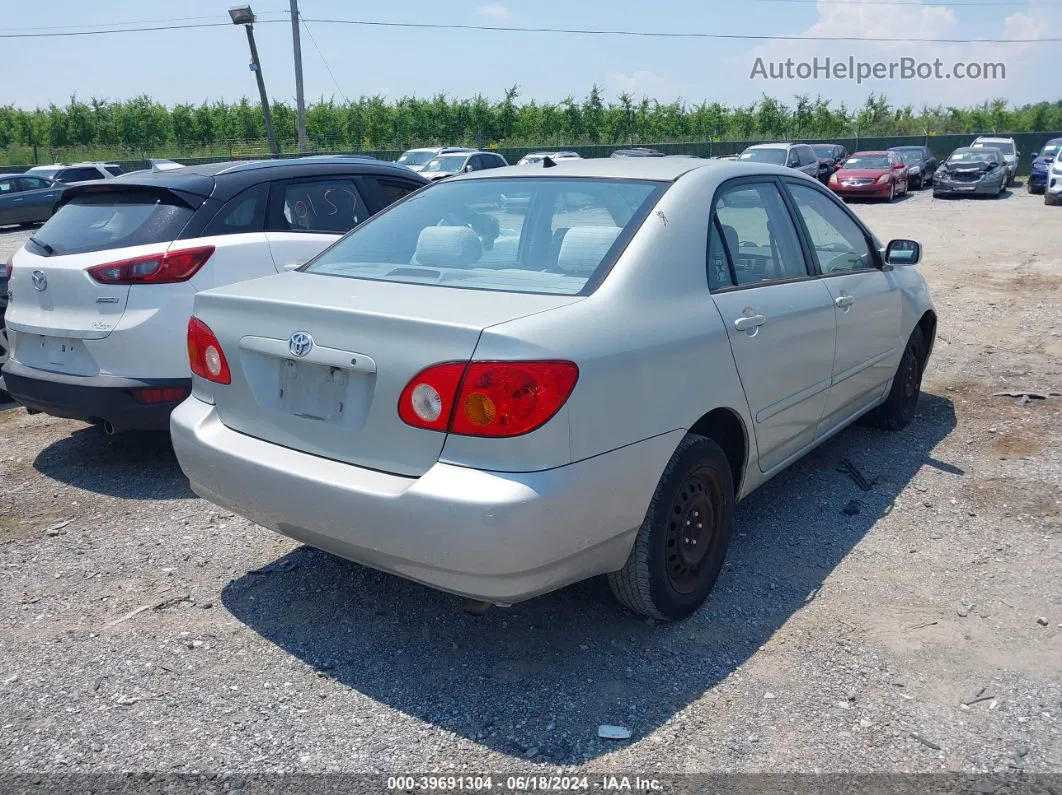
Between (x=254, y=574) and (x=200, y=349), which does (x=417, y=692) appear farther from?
(x=200, y=349)

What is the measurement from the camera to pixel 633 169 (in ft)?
12.9

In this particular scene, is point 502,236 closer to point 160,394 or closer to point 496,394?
point 496,394

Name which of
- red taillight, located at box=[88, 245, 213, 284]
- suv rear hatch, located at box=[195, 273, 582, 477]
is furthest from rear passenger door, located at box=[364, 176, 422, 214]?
suv rear hatch, located at box=[195, 273, 582, 477]

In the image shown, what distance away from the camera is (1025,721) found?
2.90m

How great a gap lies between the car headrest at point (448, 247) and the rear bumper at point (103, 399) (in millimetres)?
1914

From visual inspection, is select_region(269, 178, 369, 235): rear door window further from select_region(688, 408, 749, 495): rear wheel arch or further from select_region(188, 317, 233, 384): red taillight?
select_region(688, 408, 749, 495): rear wheel arch

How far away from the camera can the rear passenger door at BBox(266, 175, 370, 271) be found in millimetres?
5508

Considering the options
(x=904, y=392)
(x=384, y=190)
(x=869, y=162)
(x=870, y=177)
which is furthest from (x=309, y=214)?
(x=869, y=162)

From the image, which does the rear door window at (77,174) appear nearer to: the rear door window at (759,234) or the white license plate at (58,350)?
the white license plate at (58,350)

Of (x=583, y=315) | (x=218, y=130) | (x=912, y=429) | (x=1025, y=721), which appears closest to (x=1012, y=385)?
(x=912, y=429)

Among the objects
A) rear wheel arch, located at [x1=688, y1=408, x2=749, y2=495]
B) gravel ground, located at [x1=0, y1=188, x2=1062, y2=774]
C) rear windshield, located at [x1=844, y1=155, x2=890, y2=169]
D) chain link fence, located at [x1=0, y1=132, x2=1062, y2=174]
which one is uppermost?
chain link fence, located at [x1=0, y1=132, x2=1062, y2=174]

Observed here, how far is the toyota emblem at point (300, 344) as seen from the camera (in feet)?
10.0

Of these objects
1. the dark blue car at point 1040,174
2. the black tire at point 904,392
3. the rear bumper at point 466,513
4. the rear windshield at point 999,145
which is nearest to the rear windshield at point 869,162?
the dark blue car at point 1040,174

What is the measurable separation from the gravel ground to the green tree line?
177 ft
